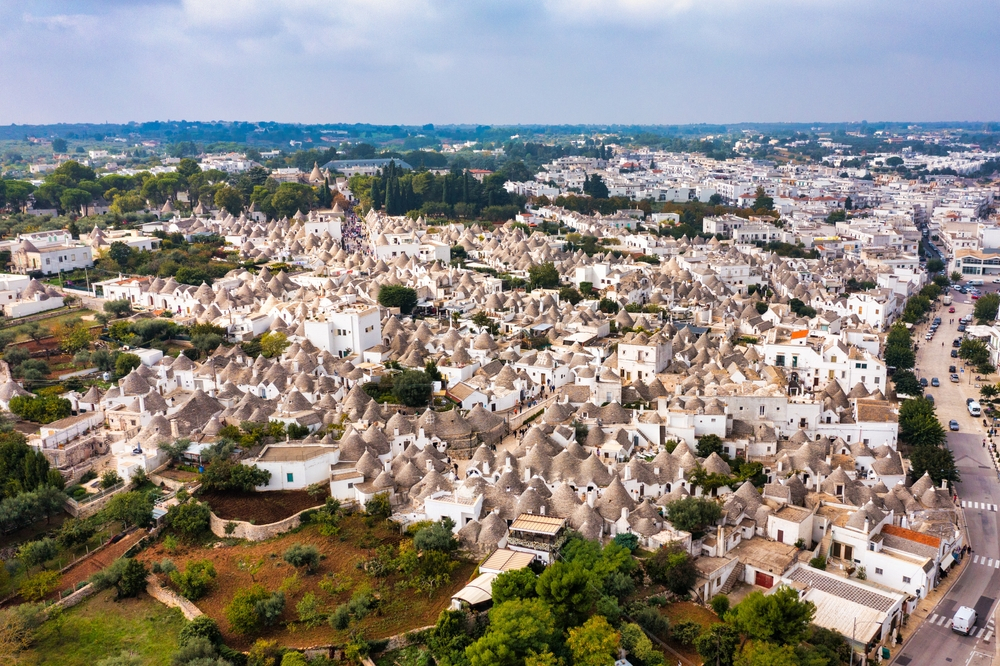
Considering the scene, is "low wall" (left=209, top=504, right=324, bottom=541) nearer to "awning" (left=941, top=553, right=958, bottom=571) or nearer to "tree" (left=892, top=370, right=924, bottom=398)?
"awning" (left=941, top=553, right=958, bottom=571)

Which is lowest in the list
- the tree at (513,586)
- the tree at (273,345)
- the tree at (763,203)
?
the tree at (513,586)

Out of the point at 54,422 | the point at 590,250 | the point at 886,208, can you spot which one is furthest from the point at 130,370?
the point at 886,208

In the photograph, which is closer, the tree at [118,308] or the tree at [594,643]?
the tree at [594,643]

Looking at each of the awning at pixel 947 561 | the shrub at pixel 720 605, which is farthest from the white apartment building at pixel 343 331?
the awning at pixel 947 561

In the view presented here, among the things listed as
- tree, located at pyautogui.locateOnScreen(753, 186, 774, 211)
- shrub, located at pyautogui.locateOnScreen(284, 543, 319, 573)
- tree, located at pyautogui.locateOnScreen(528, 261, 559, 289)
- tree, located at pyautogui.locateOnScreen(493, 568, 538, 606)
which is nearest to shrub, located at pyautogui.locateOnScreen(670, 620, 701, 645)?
tree, located at pyautogui.locateOnScreen(493, 568, 538, 606)

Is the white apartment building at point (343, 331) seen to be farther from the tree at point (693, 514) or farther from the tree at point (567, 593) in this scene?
the tree at point (567, 593)

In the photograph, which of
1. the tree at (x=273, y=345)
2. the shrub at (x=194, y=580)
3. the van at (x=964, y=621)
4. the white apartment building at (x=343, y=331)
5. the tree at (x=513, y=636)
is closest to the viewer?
the tree at (x=513, y=636)

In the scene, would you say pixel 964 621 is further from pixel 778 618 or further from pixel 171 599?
pixel 171 599
